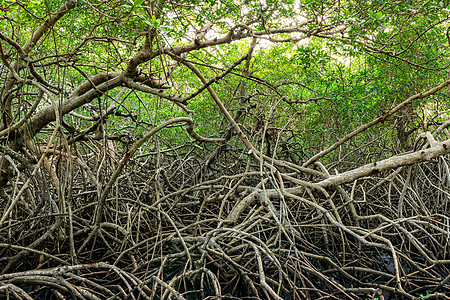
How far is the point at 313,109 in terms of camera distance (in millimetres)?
5004

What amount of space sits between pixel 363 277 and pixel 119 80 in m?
2.35

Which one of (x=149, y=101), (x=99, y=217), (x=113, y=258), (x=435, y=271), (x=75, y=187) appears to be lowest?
(x=435, y=271)

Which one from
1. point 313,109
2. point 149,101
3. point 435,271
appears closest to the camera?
point 435,271

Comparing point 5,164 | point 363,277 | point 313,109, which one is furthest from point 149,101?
point 363,277

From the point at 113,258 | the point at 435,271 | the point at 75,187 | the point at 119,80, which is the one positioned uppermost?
the point at 119,80

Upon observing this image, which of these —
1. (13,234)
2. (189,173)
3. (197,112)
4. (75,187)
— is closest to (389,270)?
(189,173)

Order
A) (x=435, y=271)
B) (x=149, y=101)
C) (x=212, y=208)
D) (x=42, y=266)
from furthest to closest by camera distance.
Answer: (x=149, y=101) < (x=212, y=208) < (x=435, y=271) < (x=42, y=266)

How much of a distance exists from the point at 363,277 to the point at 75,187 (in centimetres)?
285

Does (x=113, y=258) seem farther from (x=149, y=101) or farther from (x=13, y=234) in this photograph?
(x=149, y=101)

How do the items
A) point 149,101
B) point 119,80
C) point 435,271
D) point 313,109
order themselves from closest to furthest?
1. point 435,271
2. point 119,80
3. point 313,109
4. point 149,101

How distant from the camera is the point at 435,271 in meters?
2.36

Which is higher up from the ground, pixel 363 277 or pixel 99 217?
pixel 99 217

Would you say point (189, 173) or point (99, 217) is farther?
point (189, 173)

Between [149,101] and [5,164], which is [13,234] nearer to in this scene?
[5,164]
